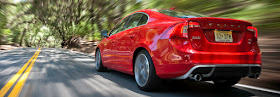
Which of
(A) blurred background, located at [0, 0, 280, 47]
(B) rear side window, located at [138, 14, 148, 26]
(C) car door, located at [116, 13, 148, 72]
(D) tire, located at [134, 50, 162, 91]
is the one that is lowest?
(D) tire, located at [134, 50, 162, 91]

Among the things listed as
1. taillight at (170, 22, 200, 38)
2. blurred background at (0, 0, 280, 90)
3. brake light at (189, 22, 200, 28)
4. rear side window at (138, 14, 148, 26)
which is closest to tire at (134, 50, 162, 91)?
rear side window at (138, 14, 148, 26)

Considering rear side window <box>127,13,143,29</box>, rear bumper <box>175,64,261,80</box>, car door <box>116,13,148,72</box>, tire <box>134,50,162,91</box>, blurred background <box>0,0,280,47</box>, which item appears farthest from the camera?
blurred background <box>0,0,280,47</box>

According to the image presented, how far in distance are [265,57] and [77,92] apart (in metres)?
4.71

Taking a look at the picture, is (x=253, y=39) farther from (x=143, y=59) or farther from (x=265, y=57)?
(x=265, y=57)

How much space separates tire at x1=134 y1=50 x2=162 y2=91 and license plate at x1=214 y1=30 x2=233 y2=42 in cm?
111

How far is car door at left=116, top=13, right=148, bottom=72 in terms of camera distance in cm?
465

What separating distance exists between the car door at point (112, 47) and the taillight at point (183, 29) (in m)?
2.17

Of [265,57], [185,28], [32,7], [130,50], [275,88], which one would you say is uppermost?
[32,7]

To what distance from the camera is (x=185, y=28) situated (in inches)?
135

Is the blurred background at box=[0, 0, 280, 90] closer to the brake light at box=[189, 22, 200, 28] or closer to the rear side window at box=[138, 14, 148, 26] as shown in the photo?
the brake light at box=[189, 22, 200, 28]

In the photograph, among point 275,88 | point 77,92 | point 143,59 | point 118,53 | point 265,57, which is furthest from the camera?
point 265,57

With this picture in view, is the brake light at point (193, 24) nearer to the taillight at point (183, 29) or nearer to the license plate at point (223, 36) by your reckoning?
the taillight at point (183, 29)

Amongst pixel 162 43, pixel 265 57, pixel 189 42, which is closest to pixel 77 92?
pixel 162 43

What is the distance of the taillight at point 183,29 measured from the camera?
11.2 feet
